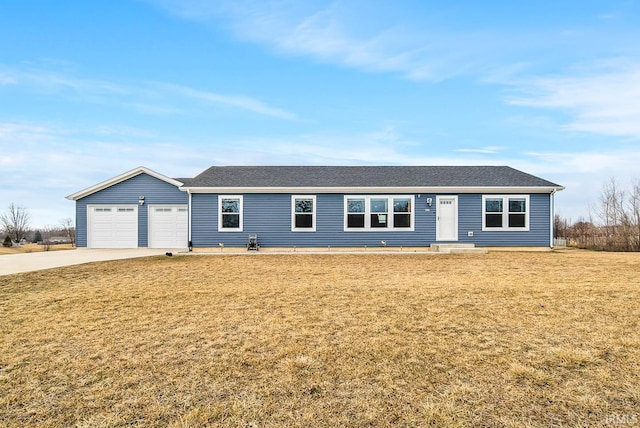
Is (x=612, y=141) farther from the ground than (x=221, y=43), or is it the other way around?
(x=221, y=43)

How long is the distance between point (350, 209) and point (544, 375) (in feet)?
45.6

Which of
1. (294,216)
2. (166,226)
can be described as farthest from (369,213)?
(166,226)

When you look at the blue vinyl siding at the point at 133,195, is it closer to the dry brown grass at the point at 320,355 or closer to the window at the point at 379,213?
the window at the point at 379,213

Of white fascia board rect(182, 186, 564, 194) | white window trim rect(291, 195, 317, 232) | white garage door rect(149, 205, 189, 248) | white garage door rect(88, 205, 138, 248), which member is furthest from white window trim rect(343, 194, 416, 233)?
white garage door rect(88, 205, 138, 248)

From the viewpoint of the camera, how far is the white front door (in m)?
17.1

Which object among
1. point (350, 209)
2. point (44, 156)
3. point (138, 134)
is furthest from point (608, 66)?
point (44, 156)

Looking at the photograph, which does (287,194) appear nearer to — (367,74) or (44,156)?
(367,74)

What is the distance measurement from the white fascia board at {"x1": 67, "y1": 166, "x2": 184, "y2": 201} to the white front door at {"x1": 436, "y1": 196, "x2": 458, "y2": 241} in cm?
1309

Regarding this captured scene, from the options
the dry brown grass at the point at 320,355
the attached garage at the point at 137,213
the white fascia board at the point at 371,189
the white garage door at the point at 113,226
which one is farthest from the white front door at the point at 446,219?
the white garage door at the point at 113,226

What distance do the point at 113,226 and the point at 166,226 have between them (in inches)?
112

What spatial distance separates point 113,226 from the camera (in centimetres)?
1856

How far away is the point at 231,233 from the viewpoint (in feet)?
56.0

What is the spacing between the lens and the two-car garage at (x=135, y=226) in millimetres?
18438

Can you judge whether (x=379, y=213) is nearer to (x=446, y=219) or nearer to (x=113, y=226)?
(x=446, y=219)
